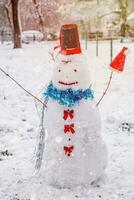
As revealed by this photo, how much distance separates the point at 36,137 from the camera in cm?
848

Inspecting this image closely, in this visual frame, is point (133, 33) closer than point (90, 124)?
No

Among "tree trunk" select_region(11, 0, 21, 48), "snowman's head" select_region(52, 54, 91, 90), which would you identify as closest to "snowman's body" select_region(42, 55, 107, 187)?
"snowman's head" select_region(52, 54, 91, 90)

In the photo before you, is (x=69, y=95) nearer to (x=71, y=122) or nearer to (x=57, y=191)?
(x=71, y=122)

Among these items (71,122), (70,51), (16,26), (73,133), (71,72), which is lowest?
(16,26)

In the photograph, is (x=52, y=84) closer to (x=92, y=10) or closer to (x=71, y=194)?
(x=71, y=194)

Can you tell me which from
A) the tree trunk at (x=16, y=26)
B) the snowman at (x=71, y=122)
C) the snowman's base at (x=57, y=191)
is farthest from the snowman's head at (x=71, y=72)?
A: the tree trunk at (x=16, y=26)

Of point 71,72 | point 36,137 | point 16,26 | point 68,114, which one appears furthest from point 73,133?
point 16,26

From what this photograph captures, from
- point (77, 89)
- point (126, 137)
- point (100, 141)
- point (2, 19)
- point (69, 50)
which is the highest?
point (69, 50)

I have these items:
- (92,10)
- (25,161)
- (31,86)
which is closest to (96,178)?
(25,161)

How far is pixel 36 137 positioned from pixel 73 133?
280cm

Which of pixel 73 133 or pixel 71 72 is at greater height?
pixel 71 72

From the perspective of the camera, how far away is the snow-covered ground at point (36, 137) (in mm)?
5930

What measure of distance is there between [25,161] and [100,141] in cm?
171

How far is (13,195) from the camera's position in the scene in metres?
5.89
